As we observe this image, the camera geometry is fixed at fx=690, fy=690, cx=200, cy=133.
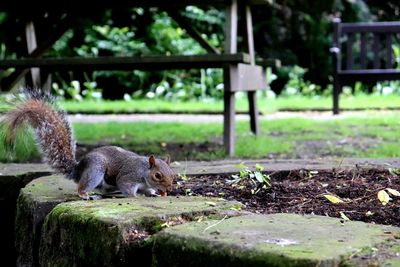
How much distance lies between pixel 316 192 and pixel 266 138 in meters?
3.45

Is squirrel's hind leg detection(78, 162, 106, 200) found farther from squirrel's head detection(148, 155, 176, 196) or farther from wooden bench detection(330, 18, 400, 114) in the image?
wooden bench detection(330, 18, 400, 114)

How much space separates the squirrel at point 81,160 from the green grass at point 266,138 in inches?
60.4

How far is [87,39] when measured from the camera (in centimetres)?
1399

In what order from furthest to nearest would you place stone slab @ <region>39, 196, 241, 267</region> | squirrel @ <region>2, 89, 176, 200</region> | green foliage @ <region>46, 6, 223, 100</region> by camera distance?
1. green foliage @ <region>46, 6, 223, 100</region>
2. squirrel @ <region>2, 89, 176, 200</region>
3. stone slab @ <region>39, 196, 241, 267</region>

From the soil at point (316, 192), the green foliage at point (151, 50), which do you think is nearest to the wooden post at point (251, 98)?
the soil at point (316, 192)

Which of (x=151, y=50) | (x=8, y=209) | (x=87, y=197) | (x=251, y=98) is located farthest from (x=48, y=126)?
(x=151, y=50)

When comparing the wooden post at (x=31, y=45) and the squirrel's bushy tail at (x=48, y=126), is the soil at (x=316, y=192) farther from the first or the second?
the wooden post at (x=31, y=45)

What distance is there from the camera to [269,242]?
5.38ft

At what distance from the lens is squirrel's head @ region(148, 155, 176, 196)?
102 inches

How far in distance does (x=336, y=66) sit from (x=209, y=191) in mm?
6973

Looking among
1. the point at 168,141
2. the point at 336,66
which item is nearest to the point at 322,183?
the point at 168,141

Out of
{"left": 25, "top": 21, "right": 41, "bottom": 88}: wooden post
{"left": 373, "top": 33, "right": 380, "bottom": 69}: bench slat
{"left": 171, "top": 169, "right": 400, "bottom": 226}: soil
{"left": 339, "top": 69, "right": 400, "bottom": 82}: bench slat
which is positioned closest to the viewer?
{"left": 171, "top": 169, "right": 400, "bottom": 226}: soil

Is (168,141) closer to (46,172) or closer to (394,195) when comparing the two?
(46,172)

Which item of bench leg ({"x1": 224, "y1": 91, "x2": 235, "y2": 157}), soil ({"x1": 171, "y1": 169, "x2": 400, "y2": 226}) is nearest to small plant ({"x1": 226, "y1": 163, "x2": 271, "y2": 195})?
A: soil ({"x1": 171, "y1": 169, "x2": 400, "y2": 226})
